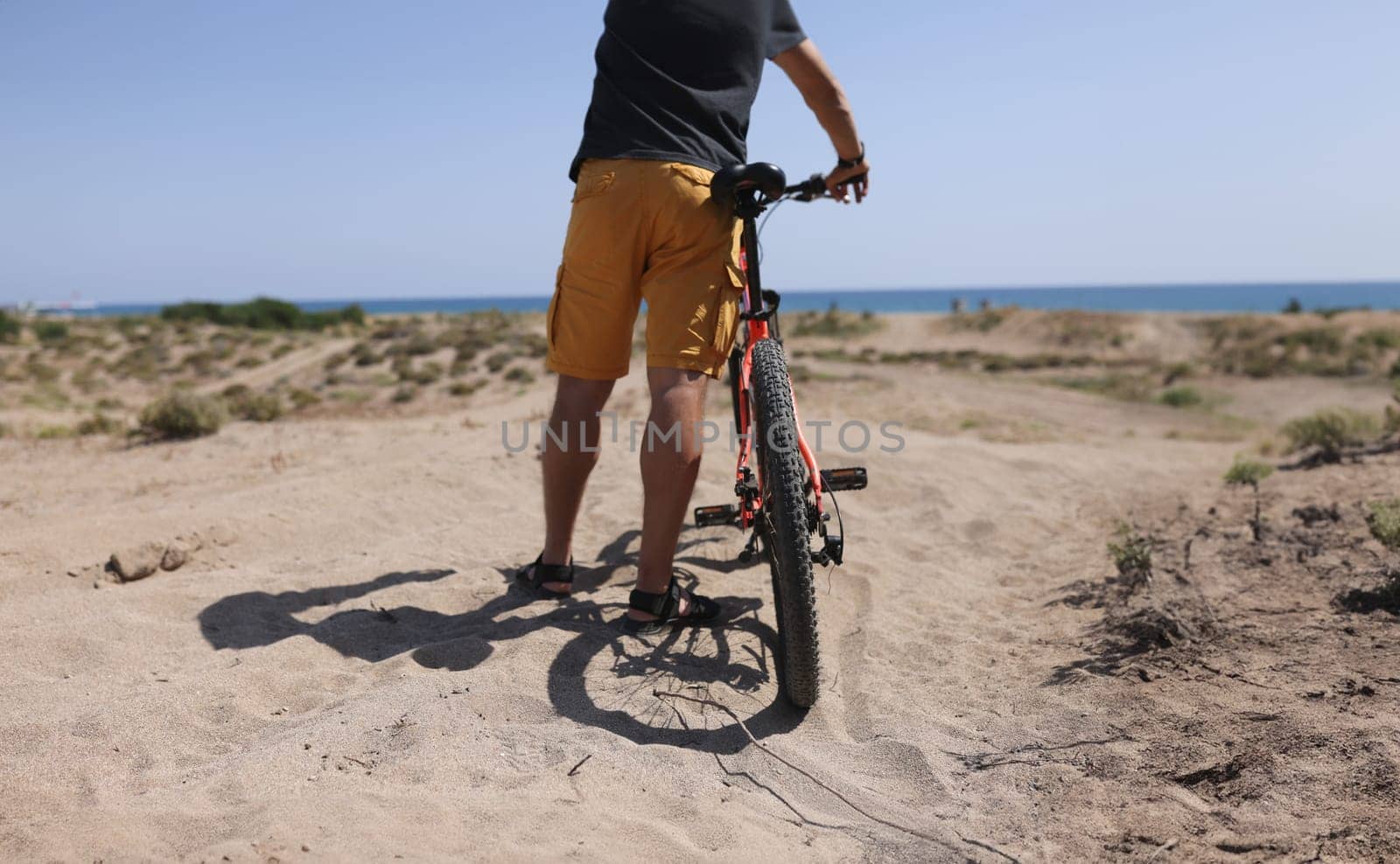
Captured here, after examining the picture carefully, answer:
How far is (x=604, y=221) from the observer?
8.11 ft

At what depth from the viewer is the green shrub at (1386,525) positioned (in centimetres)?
296

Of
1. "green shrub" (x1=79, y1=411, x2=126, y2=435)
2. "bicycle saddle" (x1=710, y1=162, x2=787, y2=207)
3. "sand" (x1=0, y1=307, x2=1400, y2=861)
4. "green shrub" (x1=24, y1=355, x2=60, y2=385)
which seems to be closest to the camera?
"sand" (x1=0, y1=307, x2=1400, y2=861)

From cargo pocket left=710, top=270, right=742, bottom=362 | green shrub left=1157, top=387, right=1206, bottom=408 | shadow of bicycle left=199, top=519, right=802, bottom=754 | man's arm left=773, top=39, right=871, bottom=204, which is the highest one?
man's arm left=773, top=39, right=871, bottom=204

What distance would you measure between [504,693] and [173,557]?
173 centimetres

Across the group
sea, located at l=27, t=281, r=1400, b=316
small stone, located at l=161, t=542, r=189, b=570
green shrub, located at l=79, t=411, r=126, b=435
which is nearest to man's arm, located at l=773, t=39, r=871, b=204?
small stone, located at l=161, t=542, r=189, b=570

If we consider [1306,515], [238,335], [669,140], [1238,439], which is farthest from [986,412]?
[238,335]

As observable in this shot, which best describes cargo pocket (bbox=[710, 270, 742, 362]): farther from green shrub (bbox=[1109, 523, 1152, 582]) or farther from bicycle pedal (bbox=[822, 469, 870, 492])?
green shrub (bbox=[1109, 523, 1152, 582])

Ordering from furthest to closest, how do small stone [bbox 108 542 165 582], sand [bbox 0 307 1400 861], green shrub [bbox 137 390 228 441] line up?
green shrub [bbox 137 390 228 441]
small stone [bbox 108 542 165 582]
sand [bbox 0 307 1400 861]

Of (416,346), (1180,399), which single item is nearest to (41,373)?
(416,346)

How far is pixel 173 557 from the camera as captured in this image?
3221 millimetres

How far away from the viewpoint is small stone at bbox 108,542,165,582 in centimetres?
307

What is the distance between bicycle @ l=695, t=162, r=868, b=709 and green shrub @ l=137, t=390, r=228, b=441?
17.9 feet

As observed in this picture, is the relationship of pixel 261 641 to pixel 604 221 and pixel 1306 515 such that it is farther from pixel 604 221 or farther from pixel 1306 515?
pixel 1306 515

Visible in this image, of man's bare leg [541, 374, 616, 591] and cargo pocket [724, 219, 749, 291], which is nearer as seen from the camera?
cargo pocket [724, 219, 749, 291]
